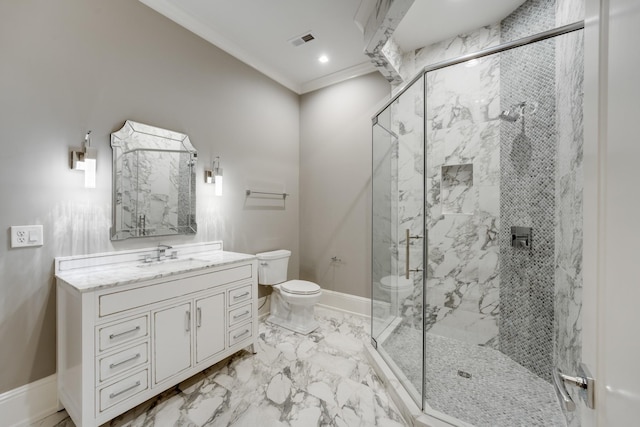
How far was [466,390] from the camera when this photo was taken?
5.70 feet

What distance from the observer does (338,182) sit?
317 centimetres

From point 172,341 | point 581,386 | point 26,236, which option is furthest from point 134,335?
point 581,386

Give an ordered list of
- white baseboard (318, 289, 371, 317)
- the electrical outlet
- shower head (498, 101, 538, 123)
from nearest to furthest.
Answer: the electrical outlet < shower head (498, 101, 538, 123) < white baseboard (318, 289, 371, 317)

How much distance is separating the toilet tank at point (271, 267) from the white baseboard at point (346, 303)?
62cm

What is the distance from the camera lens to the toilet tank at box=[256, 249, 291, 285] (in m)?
2.83

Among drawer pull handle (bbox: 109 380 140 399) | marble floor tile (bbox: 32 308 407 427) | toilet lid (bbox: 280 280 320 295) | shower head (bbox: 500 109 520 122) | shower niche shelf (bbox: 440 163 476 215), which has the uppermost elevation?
shower head (bbox: 500 109 520 122)

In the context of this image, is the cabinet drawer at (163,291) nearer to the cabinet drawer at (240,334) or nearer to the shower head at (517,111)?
the cabinet drawer at (240,334)

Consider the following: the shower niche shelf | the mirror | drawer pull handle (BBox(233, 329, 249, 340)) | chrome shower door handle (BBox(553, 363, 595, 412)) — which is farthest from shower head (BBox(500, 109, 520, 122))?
drawer pull handle (BBox(233, 329, 249, 340))

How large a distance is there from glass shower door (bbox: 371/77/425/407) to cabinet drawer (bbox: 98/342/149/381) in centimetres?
166

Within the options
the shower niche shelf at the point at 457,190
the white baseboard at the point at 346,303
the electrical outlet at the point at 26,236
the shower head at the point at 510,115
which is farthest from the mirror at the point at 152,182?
the shower head at the point at 510,115

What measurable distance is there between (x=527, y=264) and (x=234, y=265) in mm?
2229

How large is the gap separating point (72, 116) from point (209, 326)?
1.63 meters

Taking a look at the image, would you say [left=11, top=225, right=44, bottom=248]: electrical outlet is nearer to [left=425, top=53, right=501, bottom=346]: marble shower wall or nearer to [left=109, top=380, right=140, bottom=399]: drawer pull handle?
[left=109, top=380, right=140, bottom=399]: drawer pull handle

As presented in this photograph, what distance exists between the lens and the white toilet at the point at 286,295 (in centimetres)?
261
